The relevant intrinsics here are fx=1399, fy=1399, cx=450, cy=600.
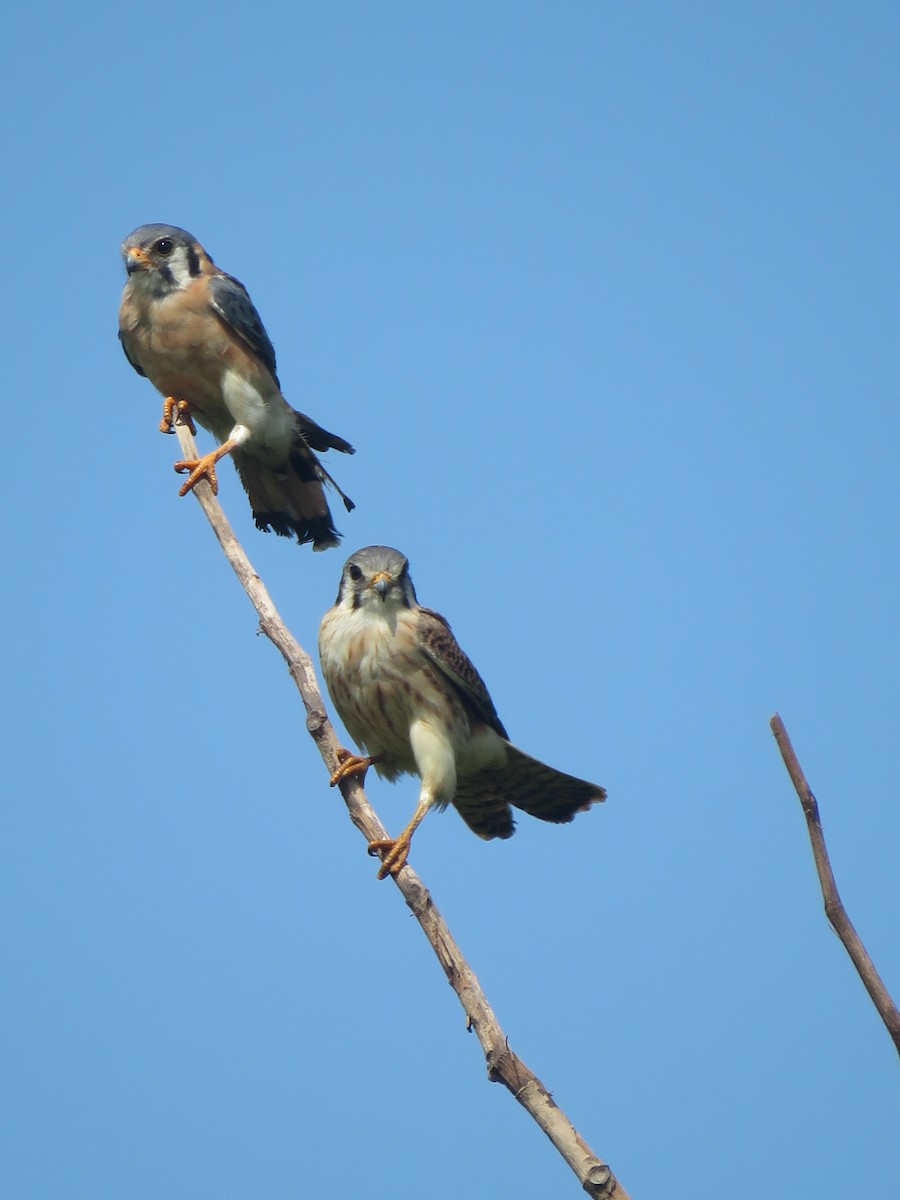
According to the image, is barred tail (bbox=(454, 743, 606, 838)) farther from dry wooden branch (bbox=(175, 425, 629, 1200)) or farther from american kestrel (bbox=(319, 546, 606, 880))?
dry wooden branch (bbox=(175, 425, 629, 1200))

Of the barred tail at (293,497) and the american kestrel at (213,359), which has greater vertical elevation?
the american kestrel at (213,359)

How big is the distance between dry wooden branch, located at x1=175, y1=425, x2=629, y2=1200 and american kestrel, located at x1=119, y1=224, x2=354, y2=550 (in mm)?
951

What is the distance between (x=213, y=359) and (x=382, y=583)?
1650 millimetres

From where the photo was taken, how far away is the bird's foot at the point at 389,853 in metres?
3.88

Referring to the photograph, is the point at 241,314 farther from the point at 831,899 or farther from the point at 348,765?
the point at 831,899

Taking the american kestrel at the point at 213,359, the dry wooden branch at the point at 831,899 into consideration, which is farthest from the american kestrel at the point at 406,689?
the dry wooden branch at the point at 831,899

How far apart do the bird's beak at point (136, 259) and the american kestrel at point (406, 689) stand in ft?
5.71

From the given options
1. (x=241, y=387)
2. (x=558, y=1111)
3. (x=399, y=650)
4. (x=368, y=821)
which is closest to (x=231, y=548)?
(x=399, y=650)

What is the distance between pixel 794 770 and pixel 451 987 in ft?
4.36

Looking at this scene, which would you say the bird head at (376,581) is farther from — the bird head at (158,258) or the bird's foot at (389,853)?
the bird head at (158,258)

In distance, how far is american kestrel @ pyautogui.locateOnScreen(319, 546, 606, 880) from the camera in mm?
4590

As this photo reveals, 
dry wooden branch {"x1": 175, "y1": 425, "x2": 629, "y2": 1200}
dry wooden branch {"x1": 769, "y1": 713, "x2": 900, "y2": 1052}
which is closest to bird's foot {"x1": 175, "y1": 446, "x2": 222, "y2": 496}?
dry wooden branch {"x1": 175, "y1": 425, "x2": 629, "y2": 1200}

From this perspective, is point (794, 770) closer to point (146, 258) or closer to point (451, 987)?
point (451, 987)

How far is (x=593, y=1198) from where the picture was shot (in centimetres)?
279
